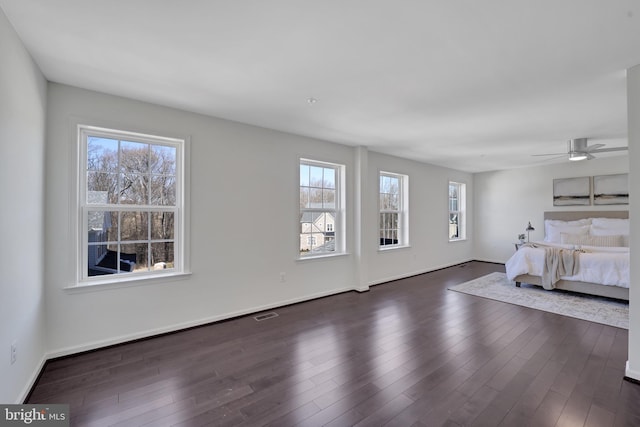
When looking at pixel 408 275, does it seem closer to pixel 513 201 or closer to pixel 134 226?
pixel 513 201

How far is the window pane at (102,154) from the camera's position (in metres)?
2.72

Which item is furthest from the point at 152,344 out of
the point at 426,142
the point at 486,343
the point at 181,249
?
the point at 426,142

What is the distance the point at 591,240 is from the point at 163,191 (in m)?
7.40

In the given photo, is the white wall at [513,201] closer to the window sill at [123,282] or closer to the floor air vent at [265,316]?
the floor air vent at [265,316]

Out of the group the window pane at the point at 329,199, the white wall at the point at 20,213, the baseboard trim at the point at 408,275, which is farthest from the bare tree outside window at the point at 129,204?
the baseboard trim at the point at 408,275

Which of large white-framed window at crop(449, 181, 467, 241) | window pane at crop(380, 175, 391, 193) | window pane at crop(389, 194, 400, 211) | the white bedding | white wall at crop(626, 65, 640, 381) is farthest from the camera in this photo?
large white-framed window at crop(449, 181, 467, 241)

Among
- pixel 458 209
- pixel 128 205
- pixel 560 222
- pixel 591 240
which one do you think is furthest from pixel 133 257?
pixel 560 222

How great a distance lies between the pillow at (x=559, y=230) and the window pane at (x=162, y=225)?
7161 millimetres

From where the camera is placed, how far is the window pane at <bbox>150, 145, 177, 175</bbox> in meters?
3.06

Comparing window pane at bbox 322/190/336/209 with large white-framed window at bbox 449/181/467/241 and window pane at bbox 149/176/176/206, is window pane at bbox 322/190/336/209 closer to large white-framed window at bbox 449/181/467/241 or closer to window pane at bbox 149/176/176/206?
window pane at bbox 149/176/176/206

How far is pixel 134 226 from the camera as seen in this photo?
2.93m

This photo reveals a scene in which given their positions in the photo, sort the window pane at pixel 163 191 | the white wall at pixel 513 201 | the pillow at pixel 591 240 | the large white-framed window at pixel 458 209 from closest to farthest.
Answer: the window pane at pixel 163 191
the pillow at pixel 591 240
the white wall at pixel 513 201
the large white-framed window at pixel 458 209

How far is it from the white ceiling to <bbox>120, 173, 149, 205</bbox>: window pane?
0.84 metres

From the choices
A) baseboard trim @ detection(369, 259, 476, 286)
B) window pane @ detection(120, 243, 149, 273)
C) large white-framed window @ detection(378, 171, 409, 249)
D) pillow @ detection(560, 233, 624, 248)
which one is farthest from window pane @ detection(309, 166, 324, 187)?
pillow @ detection(560, 233, 624, 248)
